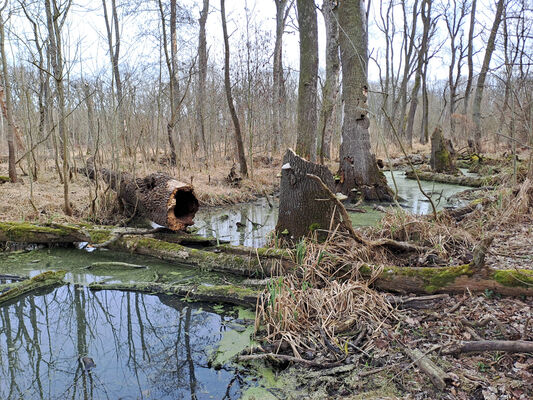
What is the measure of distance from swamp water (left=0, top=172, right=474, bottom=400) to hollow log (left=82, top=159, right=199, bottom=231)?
32.6 inches

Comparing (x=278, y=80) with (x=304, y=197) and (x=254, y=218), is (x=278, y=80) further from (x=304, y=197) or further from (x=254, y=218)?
(x=304, y=197)

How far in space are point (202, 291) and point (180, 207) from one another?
238 centimetres

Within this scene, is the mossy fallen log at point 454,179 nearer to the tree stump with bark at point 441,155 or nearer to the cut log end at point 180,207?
the tree stump with bark at point 441,155

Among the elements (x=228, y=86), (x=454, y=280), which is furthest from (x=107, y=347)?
(x=228, y=86)

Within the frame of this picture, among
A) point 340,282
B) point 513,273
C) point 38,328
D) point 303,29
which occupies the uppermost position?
point 303,29

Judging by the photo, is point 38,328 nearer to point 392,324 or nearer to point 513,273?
point 392,324

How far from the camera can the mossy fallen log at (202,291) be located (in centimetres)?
347

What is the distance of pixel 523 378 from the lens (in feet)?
6.63

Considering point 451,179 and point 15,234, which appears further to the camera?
point 451,179

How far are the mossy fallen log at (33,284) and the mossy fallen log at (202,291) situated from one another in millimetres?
473

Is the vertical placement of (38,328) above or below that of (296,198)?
below

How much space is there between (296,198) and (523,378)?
2.62m

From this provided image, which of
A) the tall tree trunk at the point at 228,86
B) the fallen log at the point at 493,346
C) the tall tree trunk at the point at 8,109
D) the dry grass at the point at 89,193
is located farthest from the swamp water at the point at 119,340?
the tall tree trunk at the point at 228,86

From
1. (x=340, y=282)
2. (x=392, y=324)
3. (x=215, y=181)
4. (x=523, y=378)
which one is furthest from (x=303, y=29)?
(x=523, y=378)
